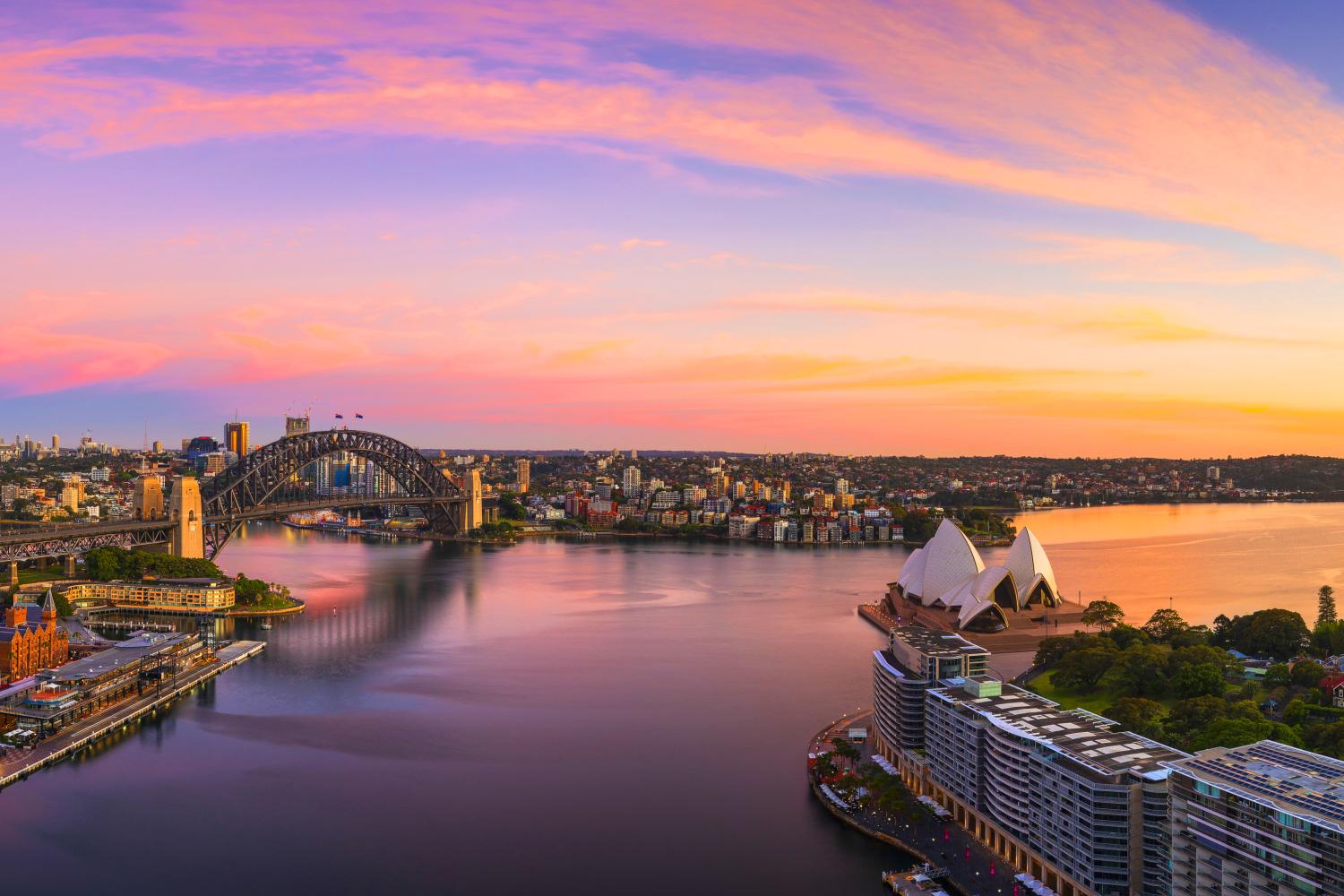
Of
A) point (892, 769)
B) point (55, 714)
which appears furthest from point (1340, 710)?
point (55, 714)

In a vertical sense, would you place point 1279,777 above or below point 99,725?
above

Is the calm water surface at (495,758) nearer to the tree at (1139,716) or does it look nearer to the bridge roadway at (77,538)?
the tree at (1139,716)

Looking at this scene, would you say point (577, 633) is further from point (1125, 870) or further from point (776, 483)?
point (776, 483)

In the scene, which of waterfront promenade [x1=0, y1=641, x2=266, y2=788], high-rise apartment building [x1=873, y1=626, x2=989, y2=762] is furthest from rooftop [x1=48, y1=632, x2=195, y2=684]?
high-rise apartment building [x1=873, y1=626, x2=989, y2=762]

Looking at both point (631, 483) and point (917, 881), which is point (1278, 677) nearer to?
point (917, 881)

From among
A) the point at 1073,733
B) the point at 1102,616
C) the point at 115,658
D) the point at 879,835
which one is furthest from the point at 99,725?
the point at 1102,616
